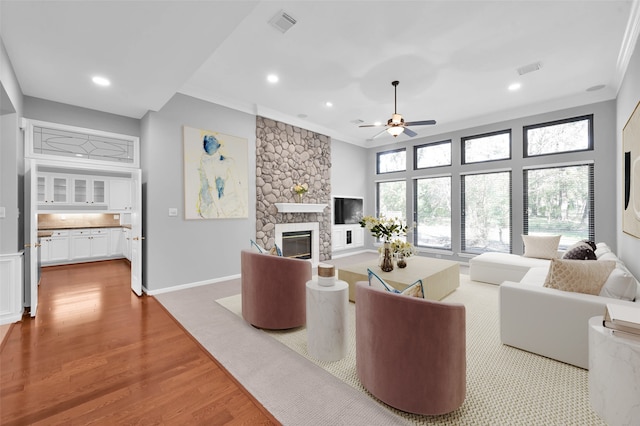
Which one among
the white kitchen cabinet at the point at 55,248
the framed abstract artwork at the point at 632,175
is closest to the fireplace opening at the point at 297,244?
the framed abstract artwork at the point at 632,175

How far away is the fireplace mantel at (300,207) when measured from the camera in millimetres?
5477

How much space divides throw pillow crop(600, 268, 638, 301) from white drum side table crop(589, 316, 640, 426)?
0.73 m

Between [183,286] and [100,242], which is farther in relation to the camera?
[100,242]

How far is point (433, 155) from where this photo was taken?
6.60 metres

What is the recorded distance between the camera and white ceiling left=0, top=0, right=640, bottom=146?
230 centimetres

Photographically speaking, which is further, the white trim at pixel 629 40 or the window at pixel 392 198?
the window at pixel 392 198

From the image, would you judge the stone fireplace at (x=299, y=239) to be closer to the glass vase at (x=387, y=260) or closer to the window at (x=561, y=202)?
the glass vase at (x=387, y=260)

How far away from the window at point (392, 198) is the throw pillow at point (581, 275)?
4.77 metres

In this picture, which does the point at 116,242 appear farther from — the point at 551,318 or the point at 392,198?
the point at 551,318

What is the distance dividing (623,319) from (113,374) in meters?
3.39

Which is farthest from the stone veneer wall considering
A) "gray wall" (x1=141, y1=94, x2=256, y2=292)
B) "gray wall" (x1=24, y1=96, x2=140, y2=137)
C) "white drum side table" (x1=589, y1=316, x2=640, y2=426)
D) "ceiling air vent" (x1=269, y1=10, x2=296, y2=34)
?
"white drum side table" (x1=589, y1=316, x2=640, y2=426)

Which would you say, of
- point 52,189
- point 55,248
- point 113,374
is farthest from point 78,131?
point 55,248

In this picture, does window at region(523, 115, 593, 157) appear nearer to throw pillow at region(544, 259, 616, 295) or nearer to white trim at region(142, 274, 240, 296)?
throw pillow at region(544, 259, 616, 295)

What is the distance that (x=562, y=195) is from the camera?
16.2ft
